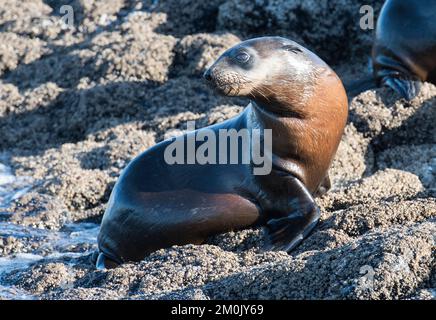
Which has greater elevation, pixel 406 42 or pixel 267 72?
pixel 267 72

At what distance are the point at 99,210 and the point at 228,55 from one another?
1.84 m

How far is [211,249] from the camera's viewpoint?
4.95 m

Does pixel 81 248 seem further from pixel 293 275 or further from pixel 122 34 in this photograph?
pixel 122 34

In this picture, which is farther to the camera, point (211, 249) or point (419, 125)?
point (419, 125)

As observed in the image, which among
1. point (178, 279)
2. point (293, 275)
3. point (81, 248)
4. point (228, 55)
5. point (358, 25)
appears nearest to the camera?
point (293, 275)

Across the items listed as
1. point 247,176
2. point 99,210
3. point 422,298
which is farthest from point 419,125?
point 422,298

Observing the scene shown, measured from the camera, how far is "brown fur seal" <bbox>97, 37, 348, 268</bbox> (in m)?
5.43

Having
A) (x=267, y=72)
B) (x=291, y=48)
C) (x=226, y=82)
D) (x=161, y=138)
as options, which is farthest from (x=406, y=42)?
(x=226, y=82)

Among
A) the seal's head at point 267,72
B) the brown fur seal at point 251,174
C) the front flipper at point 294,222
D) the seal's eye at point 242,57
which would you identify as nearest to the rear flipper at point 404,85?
the brown fur seal at point 251,174

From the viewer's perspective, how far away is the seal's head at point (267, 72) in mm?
5324

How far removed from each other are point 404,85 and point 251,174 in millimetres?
2258

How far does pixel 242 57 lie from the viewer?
17.7ft

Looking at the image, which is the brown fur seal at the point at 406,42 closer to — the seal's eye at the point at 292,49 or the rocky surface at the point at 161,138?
the rocky surface at the point at 161,138

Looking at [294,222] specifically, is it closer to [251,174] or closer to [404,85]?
[251,174]
